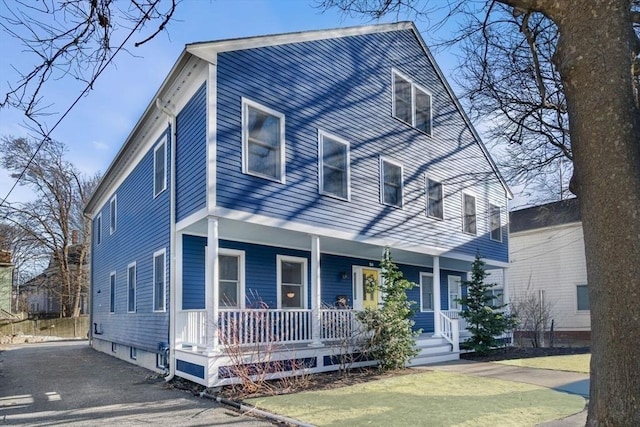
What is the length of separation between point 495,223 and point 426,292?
12.5 ft

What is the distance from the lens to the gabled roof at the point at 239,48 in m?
9.38

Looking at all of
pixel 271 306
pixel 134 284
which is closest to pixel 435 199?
pixel 271 306

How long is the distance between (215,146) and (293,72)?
302 cm

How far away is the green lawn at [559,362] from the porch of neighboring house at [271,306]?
173 cm

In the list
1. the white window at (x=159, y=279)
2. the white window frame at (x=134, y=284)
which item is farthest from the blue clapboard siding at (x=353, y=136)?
the white window frame at (x=134, y=284)

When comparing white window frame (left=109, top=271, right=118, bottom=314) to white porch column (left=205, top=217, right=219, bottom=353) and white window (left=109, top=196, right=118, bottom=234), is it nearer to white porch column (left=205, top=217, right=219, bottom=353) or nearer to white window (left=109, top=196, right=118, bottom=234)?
white window (left=109, top=196, right=118, bottom=234)

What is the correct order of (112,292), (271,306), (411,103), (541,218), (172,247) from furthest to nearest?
(541,218), (112,292), (411,103), (271,306), (172,247)

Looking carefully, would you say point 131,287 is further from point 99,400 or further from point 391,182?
point 391,182

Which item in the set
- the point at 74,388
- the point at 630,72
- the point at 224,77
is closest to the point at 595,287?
the point at 630,72

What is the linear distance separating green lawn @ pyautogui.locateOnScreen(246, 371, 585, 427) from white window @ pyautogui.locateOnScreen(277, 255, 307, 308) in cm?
353

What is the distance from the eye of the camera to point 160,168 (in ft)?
39.6

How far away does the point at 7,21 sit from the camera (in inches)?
137

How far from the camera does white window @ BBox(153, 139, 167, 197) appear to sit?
11.7 meters

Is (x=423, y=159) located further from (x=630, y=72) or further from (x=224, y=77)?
(x=630, y=72)
